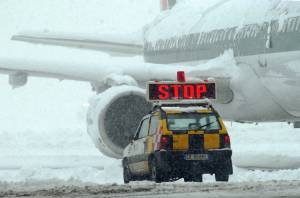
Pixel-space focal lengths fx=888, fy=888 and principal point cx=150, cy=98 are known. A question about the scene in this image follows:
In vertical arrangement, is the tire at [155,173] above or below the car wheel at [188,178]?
above

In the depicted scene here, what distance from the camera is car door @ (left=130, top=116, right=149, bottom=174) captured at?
1313cm

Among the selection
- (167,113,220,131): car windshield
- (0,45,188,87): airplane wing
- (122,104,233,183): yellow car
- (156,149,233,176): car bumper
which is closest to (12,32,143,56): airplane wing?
(0,45,188,87): airplane wing

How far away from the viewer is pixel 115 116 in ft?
56.6

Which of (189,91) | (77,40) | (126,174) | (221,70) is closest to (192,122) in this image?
(189,91)

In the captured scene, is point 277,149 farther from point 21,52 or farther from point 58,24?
point 58,24

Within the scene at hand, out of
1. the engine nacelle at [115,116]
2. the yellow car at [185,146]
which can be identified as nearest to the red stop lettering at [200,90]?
the yellow car at [185,146]

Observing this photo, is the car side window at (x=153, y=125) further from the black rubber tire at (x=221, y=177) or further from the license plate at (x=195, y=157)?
the black rubber tire at (x=221, y=177)

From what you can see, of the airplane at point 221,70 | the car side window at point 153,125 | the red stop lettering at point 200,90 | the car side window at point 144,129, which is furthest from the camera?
the airplane at point 221,70

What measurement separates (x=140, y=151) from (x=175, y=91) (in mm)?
1047

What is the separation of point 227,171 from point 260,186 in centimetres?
168

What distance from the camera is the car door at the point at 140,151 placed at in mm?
13133

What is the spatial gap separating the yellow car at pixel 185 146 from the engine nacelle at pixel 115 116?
370cm

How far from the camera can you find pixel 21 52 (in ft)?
242

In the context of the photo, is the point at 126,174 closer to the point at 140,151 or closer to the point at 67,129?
the point at 140,151
